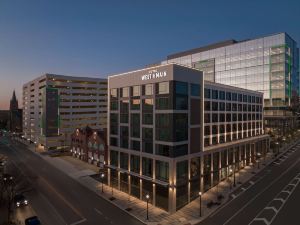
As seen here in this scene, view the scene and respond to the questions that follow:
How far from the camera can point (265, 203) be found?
3809 cm

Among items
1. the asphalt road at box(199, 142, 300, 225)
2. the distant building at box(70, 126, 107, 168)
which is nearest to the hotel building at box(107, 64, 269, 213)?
the asphalt road at box(199, 142, 300, 225)

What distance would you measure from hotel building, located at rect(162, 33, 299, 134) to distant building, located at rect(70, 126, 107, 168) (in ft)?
261

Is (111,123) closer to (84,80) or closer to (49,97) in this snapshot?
(49,97)

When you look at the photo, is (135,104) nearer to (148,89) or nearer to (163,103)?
(148,89)

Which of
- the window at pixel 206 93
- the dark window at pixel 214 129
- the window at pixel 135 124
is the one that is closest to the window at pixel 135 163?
the window at pixel 135 124

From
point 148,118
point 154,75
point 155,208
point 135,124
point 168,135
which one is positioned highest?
point 154,75

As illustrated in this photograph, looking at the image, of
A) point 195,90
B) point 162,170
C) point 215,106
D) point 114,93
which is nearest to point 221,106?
point 215,106

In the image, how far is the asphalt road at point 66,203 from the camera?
110 ft

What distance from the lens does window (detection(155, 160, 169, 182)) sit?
37134mm

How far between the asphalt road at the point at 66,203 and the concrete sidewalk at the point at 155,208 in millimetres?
1628

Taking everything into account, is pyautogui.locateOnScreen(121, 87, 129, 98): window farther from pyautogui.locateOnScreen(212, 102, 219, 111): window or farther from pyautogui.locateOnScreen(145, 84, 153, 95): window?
pyautogui.locateOnScreen(212, 102, 219, 111): window

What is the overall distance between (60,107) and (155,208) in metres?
79.8

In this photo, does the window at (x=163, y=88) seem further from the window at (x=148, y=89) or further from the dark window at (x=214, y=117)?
the dark window at (x=214, y=117)

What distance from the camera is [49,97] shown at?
9719 cm
